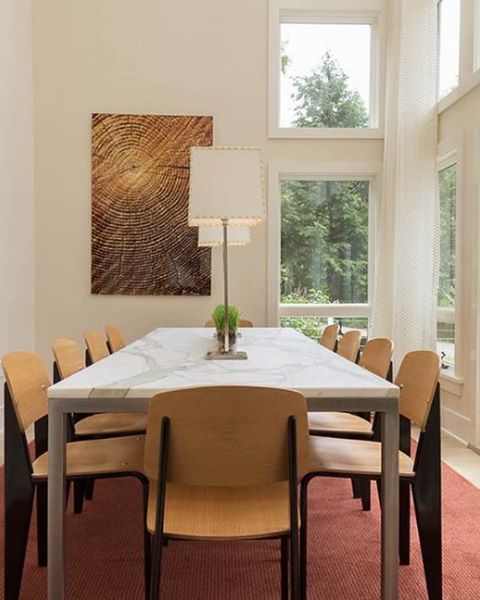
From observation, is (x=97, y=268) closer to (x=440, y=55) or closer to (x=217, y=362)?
(x=217, y=362)

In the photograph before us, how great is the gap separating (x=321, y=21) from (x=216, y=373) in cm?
408

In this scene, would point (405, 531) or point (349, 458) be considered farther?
point (405, 531)

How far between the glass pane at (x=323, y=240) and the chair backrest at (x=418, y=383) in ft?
9.42

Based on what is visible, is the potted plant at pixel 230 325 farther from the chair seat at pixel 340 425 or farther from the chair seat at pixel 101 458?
the chair seat at pixel 101 458

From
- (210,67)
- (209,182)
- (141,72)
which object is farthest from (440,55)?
(209,182)

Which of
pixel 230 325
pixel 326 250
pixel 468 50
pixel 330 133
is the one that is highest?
pixel 468 50

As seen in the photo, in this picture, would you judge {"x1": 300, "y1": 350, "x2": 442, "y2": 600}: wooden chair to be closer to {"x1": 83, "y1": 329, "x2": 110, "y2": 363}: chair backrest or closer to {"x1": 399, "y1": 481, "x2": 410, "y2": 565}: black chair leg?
{"x1": 399, "y1": 481, "x2": 410, "y2": 565}: black chair leg

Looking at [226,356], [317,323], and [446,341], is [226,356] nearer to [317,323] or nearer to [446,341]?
[446,341]

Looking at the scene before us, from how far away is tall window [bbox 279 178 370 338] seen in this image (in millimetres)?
4703

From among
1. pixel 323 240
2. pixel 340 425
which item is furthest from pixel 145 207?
pixel 340 425

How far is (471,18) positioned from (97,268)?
10.6ft

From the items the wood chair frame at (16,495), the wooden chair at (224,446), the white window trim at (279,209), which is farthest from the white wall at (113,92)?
the wooden chair at (224,446)

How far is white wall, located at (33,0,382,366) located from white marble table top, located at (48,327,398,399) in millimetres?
2190

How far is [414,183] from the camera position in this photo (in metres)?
4.17
